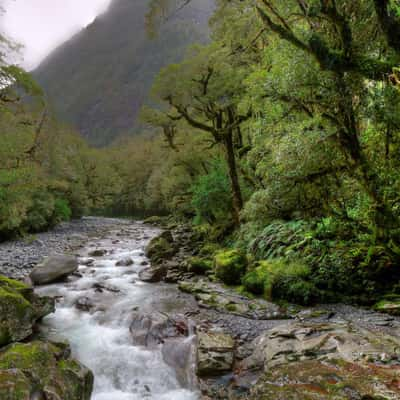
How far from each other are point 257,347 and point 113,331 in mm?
3776

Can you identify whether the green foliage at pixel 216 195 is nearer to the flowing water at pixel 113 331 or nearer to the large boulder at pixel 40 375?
the flowing water at pixel 113 331

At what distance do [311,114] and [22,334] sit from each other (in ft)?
26.0

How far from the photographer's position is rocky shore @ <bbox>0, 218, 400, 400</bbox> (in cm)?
411

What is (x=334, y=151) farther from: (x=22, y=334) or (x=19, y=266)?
(x=19, y=266)

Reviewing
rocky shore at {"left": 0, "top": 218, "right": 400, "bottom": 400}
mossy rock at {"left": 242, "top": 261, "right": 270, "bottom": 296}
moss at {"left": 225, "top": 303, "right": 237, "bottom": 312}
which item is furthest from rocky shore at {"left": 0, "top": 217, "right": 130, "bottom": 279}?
mossy rock at {"left": 242, "top": 261, "right": 270, "bottom": 296}

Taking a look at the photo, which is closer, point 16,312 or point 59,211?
point 16,312

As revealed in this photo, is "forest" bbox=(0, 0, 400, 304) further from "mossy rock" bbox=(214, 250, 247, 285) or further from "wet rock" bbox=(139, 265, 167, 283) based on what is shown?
"wet rock" bbox=(139, 265, 167, 283)

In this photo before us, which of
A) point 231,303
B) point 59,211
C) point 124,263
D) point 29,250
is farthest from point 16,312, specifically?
point 59,211

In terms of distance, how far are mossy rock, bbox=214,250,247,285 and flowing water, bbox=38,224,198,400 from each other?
191 centimetres

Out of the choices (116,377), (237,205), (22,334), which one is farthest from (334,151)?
(237,205)

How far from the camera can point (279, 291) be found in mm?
8703

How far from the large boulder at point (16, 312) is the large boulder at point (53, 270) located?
4.05 metres

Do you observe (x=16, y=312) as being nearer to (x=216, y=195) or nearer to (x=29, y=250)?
(x=216, y=195)

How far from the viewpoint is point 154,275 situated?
1212 cm
